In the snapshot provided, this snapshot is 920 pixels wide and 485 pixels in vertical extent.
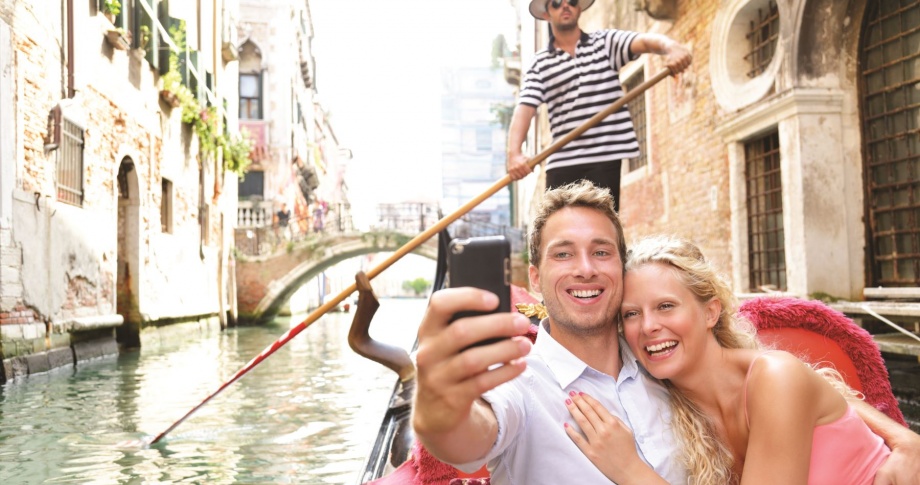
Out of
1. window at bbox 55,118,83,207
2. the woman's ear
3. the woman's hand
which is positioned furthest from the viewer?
window at bbox 55,118,83,207

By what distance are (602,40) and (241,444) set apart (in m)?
1.97

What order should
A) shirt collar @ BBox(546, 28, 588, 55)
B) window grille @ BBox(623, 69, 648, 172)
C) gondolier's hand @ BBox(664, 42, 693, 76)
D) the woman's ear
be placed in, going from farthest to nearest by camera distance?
window grille @ BBox(623, 69, 648, 172)
shirt collar @ BBox(546, 28, 588, 55)
gondolier's hand @ BBox(664, 42, 693, 76)
the woman's ear

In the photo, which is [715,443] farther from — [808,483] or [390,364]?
[390,364]

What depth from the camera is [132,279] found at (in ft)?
22.5

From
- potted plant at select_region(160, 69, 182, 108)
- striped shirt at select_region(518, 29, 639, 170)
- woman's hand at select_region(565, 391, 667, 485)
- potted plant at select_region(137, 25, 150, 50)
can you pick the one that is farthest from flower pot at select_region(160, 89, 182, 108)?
woman's hand at select_region(565, 391, 667, 485)

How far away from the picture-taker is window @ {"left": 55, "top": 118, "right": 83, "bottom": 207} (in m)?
5.18

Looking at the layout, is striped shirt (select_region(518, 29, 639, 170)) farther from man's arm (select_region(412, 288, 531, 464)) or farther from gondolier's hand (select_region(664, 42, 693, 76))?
man's arm (select_region(412, 288, 531, 464))

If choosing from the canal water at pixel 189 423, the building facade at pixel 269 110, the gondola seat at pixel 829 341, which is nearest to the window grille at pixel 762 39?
the canal water at pixel 189 423

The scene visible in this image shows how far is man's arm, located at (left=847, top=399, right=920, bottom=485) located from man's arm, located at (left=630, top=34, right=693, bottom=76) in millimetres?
1012

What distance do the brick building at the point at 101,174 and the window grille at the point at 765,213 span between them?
4253mm

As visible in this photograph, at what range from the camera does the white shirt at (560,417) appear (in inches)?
40.3

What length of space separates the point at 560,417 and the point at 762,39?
4.22 metres

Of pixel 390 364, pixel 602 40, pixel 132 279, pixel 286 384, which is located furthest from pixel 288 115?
pixel 390 364

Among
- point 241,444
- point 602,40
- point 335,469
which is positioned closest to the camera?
point 602,40
